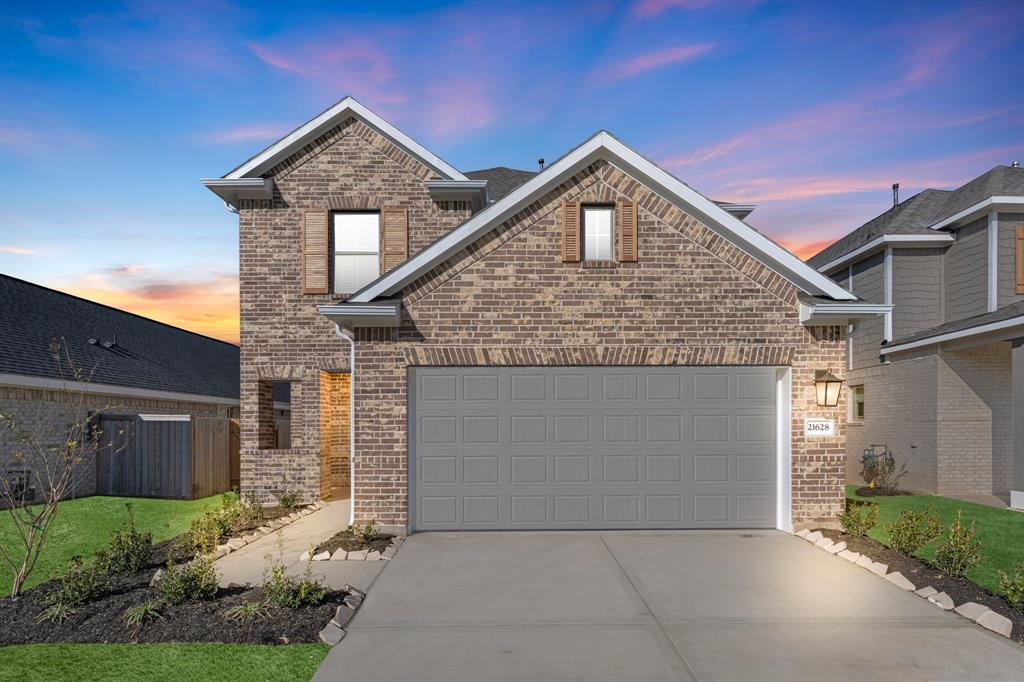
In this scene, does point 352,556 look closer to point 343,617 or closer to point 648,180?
Answer: point 343,617

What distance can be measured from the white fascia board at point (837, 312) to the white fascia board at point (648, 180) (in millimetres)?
268

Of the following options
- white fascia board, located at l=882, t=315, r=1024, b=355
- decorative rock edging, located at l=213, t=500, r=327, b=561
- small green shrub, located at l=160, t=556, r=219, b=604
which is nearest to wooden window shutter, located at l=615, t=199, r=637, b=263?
small green shrub, located at l=160, t=556, r=219, b=604

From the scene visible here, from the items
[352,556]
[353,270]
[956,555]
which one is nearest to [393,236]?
[353,270]

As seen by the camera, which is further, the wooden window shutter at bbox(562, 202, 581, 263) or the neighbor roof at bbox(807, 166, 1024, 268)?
the neighbor roof at bbox(807, 166, 1024, 268)

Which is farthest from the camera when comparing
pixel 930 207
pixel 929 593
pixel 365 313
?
pixel 930 207

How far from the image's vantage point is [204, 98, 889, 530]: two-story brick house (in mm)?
10156

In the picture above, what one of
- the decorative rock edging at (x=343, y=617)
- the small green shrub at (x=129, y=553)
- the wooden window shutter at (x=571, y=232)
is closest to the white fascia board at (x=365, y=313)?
the wooden window shutter at (x=571, y=232)

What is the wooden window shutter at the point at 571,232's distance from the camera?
10297 millimetres

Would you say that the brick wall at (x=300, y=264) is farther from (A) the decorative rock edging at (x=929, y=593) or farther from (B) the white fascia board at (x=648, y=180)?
(A) the decorative rock edging at (x=929, y=593)

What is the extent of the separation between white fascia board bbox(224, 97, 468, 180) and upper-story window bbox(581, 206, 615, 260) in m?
4.00

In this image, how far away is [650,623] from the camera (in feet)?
20.3

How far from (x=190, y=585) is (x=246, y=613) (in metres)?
0.95

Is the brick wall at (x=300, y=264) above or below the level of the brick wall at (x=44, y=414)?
above

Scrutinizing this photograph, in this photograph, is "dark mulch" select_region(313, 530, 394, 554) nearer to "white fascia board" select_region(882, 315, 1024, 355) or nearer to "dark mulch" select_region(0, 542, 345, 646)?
"dark mulch" select_region(0, 542, 345, 646)
